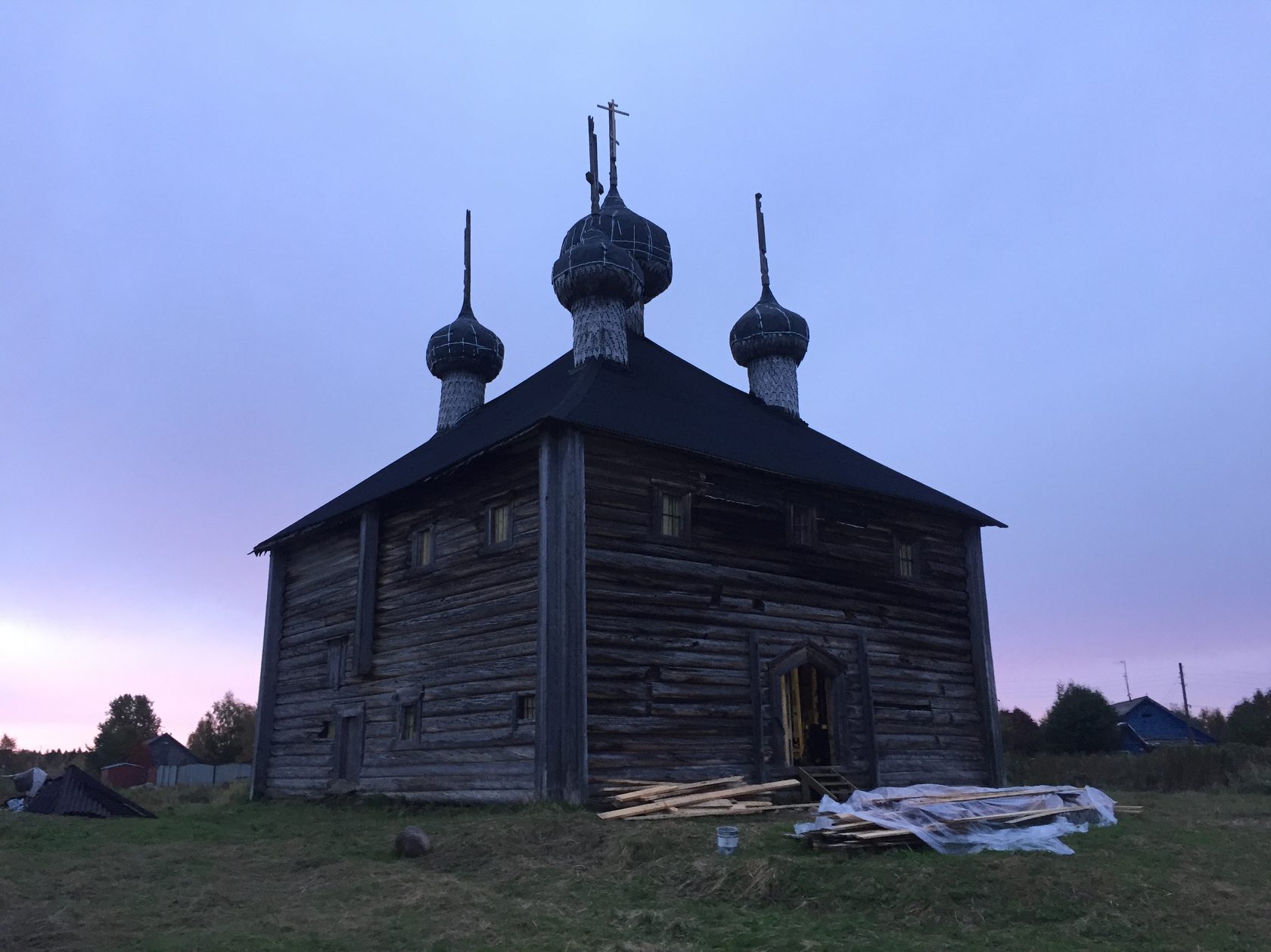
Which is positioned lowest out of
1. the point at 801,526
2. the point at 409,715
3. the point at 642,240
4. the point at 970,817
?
the point at 970,817

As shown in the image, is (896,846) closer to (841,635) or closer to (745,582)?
(745,582)

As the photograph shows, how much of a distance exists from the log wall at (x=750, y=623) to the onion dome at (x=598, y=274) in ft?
16.7

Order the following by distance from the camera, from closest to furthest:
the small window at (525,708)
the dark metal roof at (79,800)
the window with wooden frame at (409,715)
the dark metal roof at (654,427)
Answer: the small window at (525,708)
the dark metal roof at (654,427)
the window with wooden frame at (409,715)
the dark metal roof at (79,800)

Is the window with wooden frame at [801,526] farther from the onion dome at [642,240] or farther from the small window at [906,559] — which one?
the onion dome at [642,240]

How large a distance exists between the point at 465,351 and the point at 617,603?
41.5 ft

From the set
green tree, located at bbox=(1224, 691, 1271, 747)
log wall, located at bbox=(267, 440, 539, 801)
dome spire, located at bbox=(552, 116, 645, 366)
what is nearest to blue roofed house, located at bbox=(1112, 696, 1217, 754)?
green tree, located at bbox=(1224, 691, 1271, 747)

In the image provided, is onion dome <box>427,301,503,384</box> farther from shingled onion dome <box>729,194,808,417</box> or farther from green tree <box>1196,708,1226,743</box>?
green tree <box>1196,708,1226,743</box>

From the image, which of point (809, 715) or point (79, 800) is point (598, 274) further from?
point (79, 800)

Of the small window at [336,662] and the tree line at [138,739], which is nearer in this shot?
the small window at [336,662]

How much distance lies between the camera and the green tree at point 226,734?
5888cm

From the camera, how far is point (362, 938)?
8500 mm

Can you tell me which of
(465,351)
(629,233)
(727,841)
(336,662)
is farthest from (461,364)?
(727,841)

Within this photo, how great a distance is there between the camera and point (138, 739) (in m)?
67.9

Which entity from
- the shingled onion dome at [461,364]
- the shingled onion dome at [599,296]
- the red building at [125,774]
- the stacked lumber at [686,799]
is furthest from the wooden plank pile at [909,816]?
the red building at [125,774]
